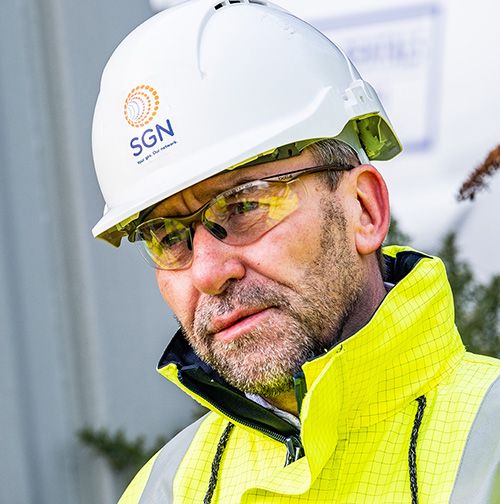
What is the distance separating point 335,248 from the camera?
4.91 feet

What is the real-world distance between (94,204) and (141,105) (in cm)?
229

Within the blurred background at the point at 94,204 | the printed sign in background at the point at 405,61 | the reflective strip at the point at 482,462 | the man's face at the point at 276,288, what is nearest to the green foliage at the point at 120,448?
the blurred background at the point at 94,204

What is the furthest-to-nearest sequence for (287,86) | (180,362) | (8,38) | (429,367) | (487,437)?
(8,38)
(180,362)
(287,86)
(429,367)
(487,437)

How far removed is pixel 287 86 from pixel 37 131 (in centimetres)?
242

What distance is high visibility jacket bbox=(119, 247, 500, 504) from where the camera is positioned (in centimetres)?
129

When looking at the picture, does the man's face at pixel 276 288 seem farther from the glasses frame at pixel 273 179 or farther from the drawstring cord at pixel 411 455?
the drawstring cord at pixel 411 455

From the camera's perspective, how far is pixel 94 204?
381 cm

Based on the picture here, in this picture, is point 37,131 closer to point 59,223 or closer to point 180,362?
point 59,223

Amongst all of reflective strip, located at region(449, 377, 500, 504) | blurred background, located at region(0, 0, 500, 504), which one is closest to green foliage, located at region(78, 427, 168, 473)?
blurred background, located at region(0, 0, 500, 504)

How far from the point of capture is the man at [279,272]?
4.44 feet

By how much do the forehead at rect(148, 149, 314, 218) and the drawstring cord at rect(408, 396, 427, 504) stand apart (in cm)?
50

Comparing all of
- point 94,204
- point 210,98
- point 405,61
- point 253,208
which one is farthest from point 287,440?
point 94,204

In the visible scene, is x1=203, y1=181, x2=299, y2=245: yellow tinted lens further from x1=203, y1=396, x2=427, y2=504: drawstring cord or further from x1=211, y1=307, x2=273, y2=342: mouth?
x1=203, y1=396, x2=427, y2=504: drawstring cord

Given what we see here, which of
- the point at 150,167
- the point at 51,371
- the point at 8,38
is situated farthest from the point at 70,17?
the point at 150,167
